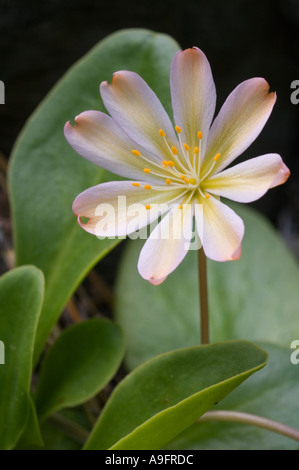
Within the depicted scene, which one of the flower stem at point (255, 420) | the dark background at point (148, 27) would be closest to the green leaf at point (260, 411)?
the flower stem at point (255, 420)

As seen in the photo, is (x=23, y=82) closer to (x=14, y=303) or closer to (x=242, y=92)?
(x=14, y=303)

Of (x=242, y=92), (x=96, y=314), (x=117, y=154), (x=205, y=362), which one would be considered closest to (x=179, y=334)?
(x=96, y=314)

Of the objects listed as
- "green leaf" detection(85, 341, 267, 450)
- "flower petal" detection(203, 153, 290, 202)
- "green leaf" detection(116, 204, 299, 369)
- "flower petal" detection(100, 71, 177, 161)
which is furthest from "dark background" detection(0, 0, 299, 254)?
"green leaf" detection(85, 341, 267, 450)

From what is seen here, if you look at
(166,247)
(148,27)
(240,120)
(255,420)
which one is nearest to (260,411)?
(255,420)

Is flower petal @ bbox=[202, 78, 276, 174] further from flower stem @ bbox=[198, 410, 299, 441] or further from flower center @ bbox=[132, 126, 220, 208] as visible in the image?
flower stem @ bbox=[198, 410, 299, 441]

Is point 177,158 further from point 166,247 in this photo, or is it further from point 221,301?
point 221,301

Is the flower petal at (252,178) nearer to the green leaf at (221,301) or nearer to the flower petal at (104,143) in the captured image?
the flower petal at (104,143)
